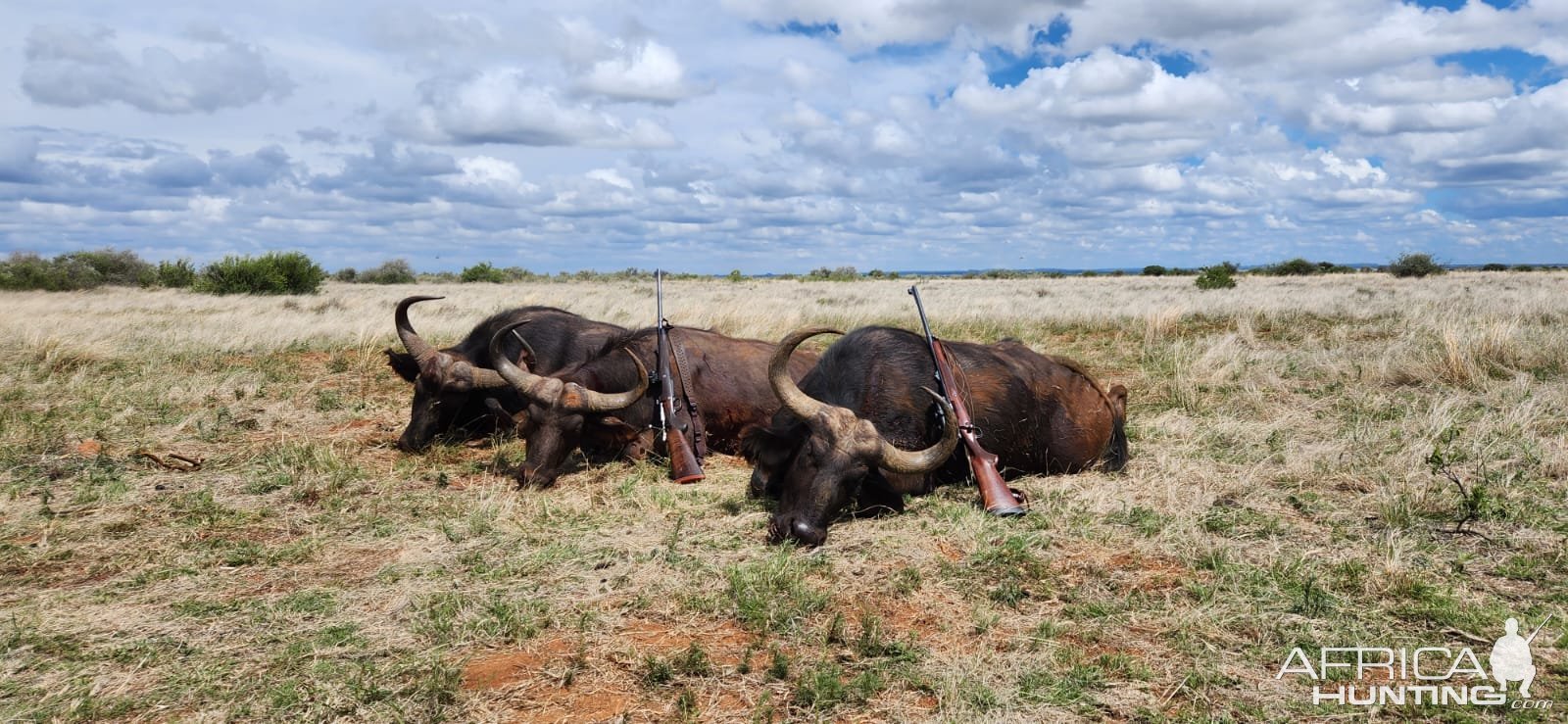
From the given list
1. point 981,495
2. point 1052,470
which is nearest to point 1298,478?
point 1052,470

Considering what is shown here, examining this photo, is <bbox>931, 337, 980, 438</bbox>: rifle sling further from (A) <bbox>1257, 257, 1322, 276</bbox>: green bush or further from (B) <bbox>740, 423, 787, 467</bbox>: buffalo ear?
(A) <bbox>1257, 257, 1322, 276</bbox>: green bush

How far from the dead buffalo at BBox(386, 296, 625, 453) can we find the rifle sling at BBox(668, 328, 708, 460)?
1.00m

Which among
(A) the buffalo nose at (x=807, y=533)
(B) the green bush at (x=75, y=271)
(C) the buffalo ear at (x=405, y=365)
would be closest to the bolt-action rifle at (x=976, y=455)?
(A) the buffalo nose at (x=807, y=533)

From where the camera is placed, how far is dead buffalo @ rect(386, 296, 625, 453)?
29.2 ft

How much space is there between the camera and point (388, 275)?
57.8 meters

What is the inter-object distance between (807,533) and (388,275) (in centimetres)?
5859

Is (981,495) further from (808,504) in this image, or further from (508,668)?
(508,668)

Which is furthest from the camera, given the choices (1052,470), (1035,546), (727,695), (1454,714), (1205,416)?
(1205,416)

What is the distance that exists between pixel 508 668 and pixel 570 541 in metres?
1.73

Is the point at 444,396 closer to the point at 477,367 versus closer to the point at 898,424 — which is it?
the point at 477,367

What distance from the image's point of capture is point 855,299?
28.6 metres

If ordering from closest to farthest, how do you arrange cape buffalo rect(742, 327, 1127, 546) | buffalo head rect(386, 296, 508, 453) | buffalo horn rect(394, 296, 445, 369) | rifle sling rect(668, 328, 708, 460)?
cape buffalo rect(742, 327, 1127, 546), rifle sling rect(668, 328, 708, 460), buffalo head rect(386, 296, 508, 453), buffalo horn rect(394, 296, 445, 369)

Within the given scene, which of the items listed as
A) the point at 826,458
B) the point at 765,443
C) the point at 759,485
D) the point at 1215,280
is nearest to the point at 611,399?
the point at 759,485

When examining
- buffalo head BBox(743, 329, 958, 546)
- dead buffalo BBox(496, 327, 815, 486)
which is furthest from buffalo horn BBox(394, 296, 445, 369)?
buffalo head BBox(743, 329, 958, 546)
